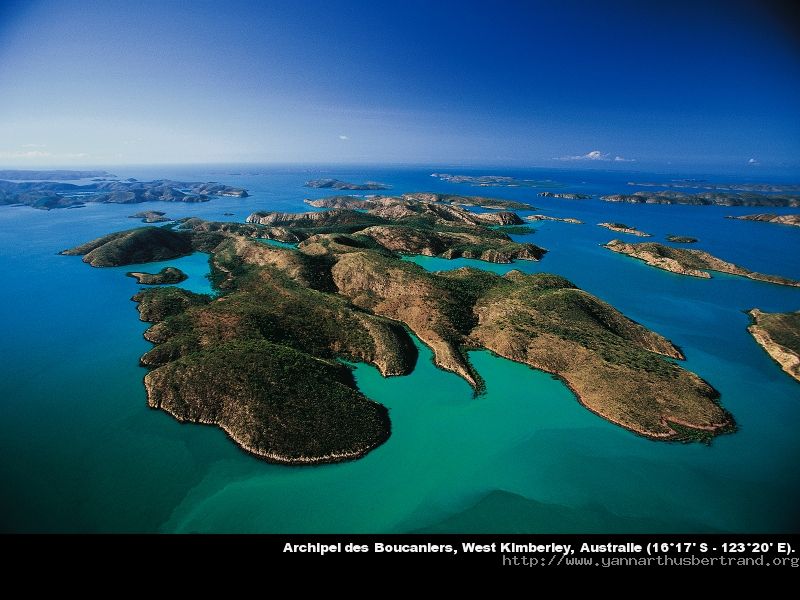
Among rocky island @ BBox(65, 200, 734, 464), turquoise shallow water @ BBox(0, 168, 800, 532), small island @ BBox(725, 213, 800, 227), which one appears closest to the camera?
turquoise shallow water @ BBox(0, 168, 800, 532)

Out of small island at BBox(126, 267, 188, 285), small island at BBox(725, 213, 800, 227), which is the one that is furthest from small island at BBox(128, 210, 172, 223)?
small island at BBox(725, 213, 800, 227)

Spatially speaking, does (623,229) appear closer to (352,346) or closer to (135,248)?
(352,346)

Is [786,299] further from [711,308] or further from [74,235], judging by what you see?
[74,235]

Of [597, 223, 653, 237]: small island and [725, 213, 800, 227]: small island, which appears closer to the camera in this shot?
[597, 223, 653, 237]: small island

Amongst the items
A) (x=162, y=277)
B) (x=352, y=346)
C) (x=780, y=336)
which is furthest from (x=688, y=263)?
(x=162, y=277)

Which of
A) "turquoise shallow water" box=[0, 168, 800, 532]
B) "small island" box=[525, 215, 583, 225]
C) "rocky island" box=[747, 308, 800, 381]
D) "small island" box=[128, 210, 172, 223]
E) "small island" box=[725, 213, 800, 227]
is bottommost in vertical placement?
"turquoise shallow water" box=[0, 168, 800, 532]

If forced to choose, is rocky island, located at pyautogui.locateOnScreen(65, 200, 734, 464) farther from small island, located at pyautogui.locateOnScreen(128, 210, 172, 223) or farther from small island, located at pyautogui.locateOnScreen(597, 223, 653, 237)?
small island, located at pyautogui.locateOnScreen(128, 210, 172, 223)
